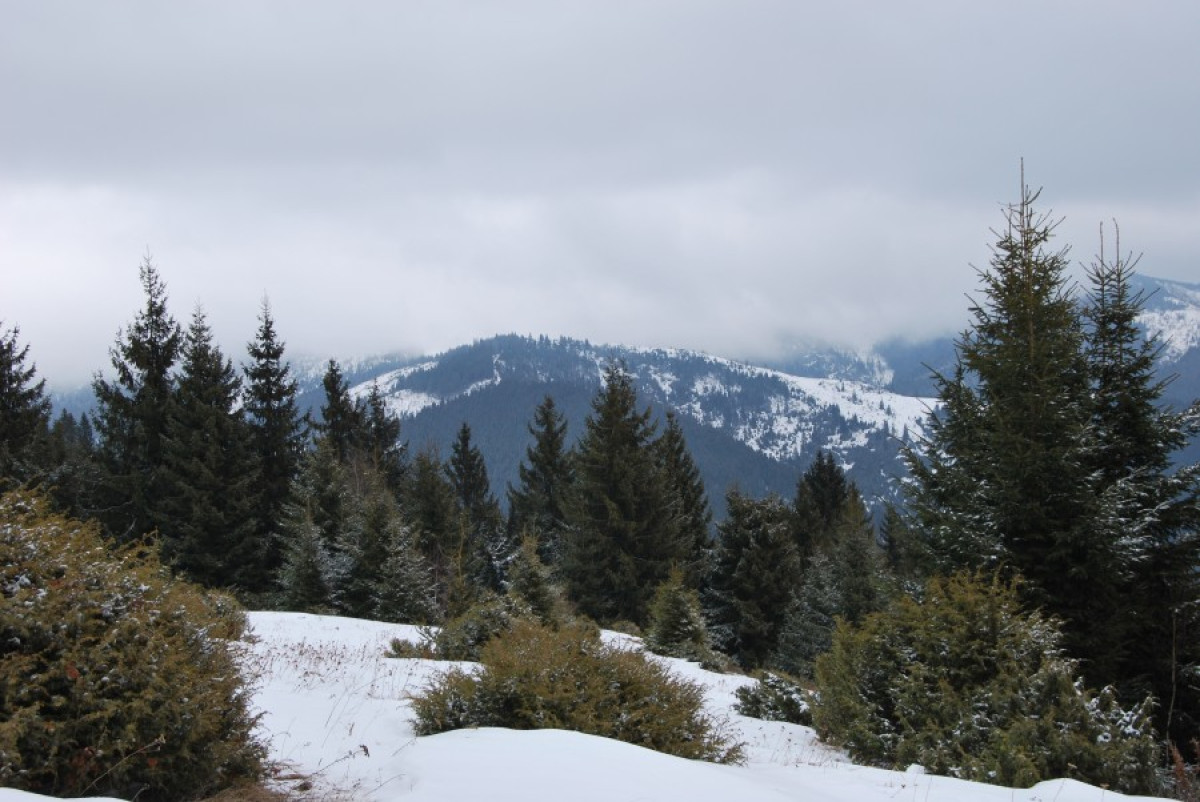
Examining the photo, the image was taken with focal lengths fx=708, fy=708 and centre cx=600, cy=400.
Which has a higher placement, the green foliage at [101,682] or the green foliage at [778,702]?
the green foliage at [101,682]

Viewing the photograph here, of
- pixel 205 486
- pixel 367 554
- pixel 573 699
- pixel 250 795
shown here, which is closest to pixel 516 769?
pixel 573 699

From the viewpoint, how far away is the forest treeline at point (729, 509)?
9.64 meters

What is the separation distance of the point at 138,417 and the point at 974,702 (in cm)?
3007

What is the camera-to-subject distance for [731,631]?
1190 inches

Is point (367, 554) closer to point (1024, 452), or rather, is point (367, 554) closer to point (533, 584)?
point (533, 584)

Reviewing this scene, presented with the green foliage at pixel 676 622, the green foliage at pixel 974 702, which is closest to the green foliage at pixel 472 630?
the green foliage at pixel 974 702

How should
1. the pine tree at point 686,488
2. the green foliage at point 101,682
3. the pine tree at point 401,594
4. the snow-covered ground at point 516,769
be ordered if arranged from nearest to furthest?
1. the green foliage at point 101,682
2. the snow-covered ground at point 516,769
3. the pine tree at point 401,594
4. the pine tree at point 686,488

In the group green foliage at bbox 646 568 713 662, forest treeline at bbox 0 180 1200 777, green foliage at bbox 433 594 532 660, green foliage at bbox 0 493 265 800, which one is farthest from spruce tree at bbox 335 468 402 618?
green foliage at bbox 0 493 265 800

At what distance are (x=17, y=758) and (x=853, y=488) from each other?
4379 cm

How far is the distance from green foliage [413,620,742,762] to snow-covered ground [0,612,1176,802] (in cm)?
41

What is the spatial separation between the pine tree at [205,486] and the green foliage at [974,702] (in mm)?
23222

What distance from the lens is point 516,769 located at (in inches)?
Result: 188

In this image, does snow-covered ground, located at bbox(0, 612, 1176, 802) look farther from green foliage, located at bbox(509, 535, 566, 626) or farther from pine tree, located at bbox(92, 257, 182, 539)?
pine tree, located at bbox(92, 257, 182, 539)

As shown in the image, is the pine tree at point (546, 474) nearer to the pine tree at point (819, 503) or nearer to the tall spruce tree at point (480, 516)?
the tall spruce tree at point (480, 516)
